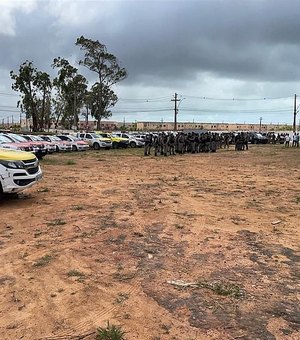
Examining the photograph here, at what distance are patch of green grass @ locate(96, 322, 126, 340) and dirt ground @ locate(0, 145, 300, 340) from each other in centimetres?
7

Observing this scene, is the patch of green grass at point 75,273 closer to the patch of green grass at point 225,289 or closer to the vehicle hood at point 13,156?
the patch of green grass at point 225,289

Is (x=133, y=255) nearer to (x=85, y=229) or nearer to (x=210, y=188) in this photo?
(x=85, y=229)

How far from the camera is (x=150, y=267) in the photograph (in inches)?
214

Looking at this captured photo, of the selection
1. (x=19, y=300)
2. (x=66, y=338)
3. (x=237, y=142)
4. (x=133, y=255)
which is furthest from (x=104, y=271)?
(x=237, y=142)

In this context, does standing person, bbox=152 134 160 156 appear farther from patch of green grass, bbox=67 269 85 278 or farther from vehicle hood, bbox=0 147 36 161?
patch of green grass, bbox=67 269 85 278

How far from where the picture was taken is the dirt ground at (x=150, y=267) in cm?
395

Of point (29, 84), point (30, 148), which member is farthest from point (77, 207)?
point (29, 84)

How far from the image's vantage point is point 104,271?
5258 mm

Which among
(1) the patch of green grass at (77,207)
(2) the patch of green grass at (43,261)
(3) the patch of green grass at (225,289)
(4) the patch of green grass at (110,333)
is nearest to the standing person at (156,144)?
(1) the patch of green grass at (77,207)

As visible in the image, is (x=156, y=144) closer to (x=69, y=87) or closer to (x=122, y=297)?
(x=122, y=297)

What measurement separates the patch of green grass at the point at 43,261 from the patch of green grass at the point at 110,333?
78.4 inches

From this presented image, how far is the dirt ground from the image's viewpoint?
395 centimetres

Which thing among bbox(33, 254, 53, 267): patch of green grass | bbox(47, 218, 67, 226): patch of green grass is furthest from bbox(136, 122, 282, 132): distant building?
bbox(33, 254, 53, 267): patch of green grass

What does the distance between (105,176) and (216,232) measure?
927cm
